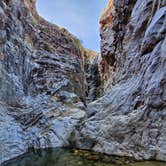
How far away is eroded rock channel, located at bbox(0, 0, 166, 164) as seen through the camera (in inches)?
252

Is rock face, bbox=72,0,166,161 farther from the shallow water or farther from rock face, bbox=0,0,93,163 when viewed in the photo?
rock face, bbox=0,0,93,163

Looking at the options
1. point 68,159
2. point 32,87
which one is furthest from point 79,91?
point 68,159

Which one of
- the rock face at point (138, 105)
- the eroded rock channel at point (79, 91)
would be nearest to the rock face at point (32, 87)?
the eroded rock channel at point (79, 91)

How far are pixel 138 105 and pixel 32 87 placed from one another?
19.2 feet

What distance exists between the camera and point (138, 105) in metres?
7.00

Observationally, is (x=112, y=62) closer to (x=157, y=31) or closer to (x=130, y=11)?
(x=130, y=11)

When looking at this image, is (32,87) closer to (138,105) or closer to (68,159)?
(68,159)

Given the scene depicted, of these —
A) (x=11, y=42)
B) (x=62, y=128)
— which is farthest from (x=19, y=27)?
(x=62, y=128)

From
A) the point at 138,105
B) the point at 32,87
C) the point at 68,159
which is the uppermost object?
the point at 32,87

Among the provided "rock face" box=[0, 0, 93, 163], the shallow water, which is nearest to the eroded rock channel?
"rock face" box=[0, 0, 93, 163]

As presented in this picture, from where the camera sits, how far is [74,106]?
36.6 feet

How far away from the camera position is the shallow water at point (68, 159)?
5.57 metres

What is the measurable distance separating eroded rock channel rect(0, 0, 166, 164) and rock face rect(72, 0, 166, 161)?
24 millimetres

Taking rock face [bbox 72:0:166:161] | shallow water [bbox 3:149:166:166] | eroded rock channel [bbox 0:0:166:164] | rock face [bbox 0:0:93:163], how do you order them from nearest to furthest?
shallow water [bbox 3:149:166:166] → rock face [bbox 72:0:166:161] → eroded rock channel [bbox 0:0:166:164] → rock face [bbox 0:0:93:163]
